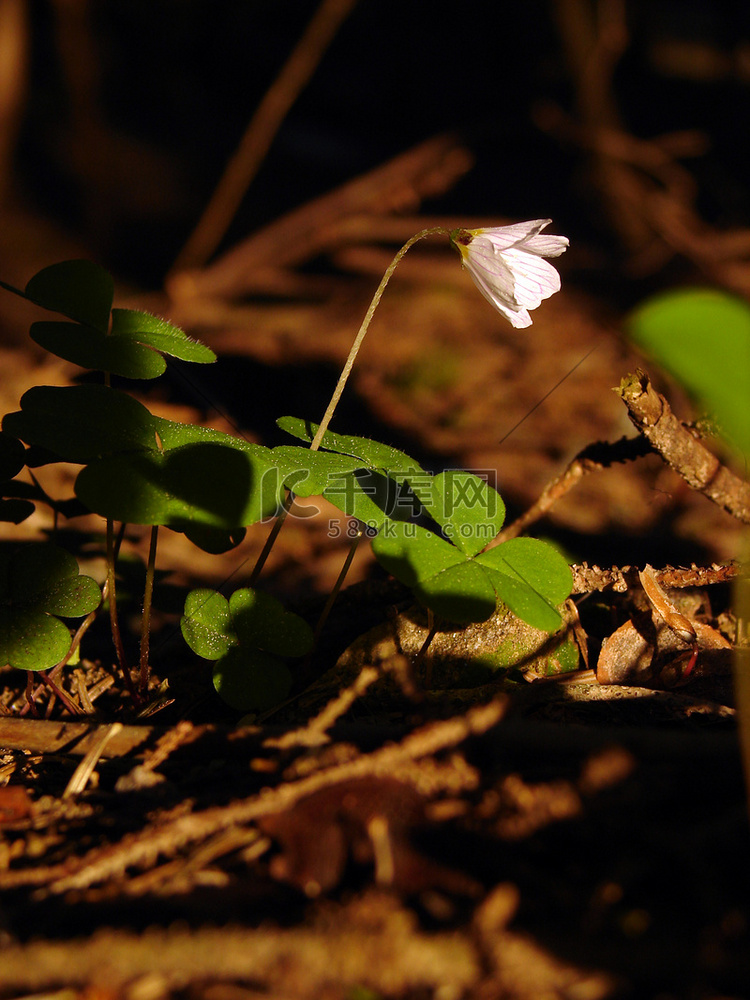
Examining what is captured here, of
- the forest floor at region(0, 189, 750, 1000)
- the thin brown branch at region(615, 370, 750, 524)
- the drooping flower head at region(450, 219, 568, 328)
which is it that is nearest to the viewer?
the forest floor at region(0, 189, 750, 1000)

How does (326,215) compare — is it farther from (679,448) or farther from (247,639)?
(247,639)

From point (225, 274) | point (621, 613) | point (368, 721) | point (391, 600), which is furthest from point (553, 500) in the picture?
point (225, 274)

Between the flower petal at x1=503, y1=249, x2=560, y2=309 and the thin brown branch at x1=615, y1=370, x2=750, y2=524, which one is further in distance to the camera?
the flower petal at x1=503, y1=249, x2=560, y2=309

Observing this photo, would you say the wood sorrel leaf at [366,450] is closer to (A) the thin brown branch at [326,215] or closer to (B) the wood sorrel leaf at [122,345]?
(B) the wood sorrel leaf at [122,345]

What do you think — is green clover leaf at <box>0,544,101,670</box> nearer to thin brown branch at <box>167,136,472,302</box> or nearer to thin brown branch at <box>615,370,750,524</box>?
thin brown branch at <box>615,370,750,524</box>

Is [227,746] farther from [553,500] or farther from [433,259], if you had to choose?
[433,259]

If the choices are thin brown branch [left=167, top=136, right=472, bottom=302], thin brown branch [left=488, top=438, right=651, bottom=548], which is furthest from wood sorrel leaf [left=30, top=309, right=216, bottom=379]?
thin brown branch [left=167, top=136, right=472, bottom=302]

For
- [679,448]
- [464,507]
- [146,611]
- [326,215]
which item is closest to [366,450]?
[464,507]

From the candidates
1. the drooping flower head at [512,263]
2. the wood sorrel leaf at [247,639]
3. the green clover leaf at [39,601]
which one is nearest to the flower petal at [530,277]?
the drooping flower head at [512,263]

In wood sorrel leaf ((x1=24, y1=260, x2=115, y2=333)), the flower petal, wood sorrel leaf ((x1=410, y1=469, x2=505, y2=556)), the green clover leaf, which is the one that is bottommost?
the green clover leaf
